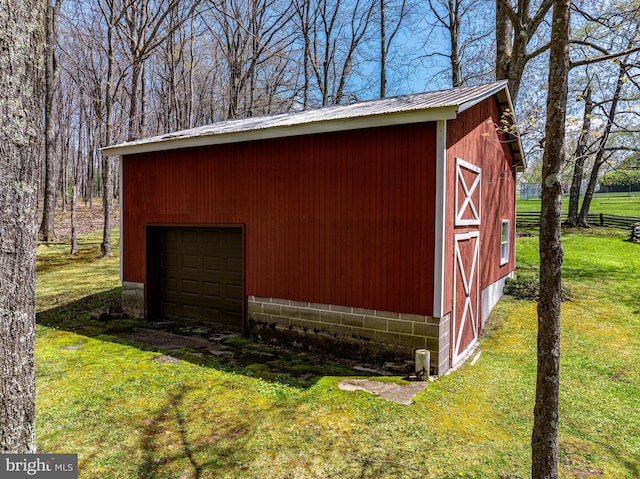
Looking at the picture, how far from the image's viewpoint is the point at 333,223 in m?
6.57

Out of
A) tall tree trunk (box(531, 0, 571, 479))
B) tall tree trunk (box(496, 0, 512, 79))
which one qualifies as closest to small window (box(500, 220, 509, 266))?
tall tree trunk (box(496, 0, 512, 79))

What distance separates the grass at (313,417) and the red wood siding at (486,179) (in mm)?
1739

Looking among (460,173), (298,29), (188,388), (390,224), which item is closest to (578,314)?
(460,173)

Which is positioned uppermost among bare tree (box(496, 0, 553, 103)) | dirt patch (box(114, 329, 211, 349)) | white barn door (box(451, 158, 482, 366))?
bare tree (box(496, 0, 553, 103))

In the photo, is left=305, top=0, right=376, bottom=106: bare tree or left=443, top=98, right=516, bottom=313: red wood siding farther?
left=305, top=0, right=376, bottom=106: bare tree

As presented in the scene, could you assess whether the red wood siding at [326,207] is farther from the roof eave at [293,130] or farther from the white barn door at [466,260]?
the white barn door at [466,260]

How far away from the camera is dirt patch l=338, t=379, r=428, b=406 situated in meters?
5.06

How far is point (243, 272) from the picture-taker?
7.56m

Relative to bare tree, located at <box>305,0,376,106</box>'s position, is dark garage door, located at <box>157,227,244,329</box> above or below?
below

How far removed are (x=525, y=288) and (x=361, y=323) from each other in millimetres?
6836

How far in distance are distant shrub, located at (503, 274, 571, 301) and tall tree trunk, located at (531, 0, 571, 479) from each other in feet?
26.5

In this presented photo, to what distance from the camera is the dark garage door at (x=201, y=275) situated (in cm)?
803

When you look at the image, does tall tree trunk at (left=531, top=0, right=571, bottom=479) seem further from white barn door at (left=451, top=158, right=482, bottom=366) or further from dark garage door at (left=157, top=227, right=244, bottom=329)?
dark garage door at (left=157, top=227, right=244, bottom=329)

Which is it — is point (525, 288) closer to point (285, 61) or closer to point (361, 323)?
point (361, 323)
